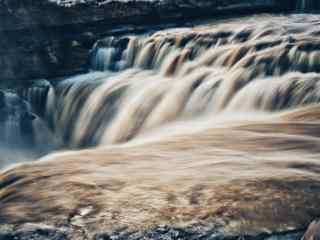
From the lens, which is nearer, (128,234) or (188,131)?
(128,234)

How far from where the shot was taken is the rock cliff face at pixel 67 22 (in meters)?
11.4

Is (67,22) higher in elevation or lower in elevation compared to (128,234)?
higher

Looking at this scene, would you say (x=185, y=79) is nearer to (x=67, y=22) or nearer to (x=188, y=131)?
(x=188, y=131)

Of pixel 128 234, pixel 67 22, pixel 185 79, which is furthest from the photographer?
pixel 67 22

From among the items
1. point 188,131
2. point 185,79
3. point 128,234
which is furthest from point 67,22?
point 128,234

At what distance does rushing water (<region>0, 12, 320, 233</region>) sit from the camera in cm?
420

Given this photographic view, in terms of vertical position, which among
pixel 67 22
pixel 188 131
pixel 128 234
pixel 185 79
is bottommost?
pixel 188 131

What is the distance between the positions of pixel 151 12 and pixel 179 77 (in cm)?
298

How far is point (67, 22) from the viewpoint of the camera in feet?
38.5

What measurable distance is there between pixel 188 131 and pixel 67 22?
205 inches

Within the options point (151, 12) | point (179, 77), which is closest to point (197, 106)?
point (179, 77)

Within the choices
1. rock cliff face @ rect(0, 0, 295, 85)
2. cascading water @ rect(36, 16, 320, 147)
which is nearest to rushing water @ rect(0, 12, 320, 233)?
cascading water @ rect(36, 16, 320, 147)

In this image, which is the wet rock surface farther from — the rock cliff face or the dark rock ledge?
the rock cliff face

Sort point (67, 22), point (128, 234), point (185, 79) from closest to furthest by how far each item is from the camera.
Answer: point (128, 234) → point (185, 79) → point (67, 22)
